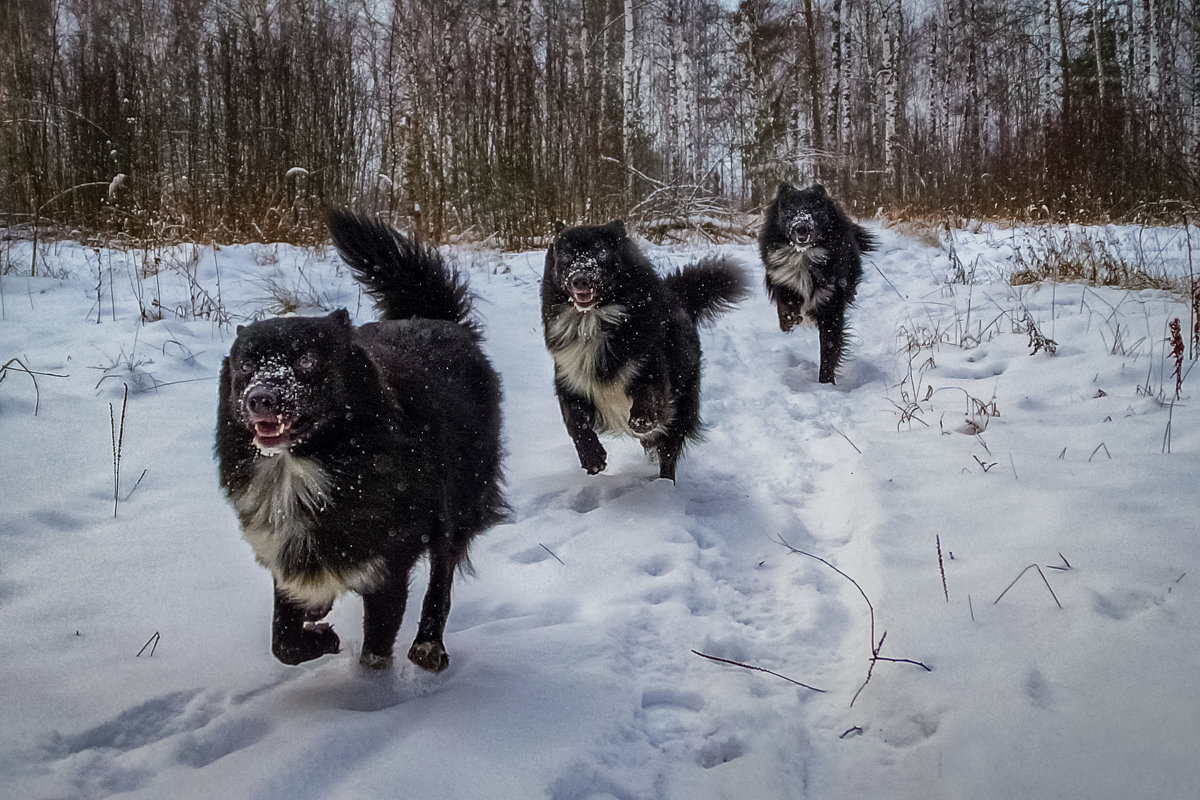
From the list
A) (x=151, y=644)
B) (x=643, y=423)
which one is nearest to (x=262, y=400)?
(x=151, y=644)

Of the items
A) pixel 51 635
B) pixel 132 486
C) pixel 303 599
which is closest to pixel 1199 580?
pixel 303 599

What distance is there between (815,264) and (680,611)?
4.54m

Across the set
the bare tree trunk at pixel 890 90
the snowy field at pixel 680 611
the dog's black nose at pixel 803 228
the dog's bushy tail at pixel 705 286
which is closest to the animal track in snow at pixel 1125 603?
the snowy field at pixel 680 611

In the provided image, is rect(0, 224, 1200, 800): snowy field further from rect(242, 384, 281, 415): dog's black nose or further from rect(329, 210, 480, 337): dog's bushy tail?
rect(329, 210, 480, 337): dog's bushy tail

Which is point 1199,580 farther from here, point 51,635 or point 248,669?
point 51,635

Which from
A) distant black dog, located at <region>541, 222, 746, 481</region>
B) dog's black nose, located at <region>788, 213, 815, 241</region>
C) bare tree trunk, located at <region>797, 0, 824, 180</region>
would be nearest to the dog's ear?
distant black dog, located at <region>541, 222, 746, 481</region>

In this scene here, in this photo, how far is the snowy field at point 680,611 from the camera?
1764 mm

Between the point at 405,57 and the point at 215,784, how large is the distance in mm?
10591

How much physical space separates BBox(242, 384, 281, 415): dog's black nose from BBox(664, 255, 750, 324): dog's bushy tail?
3284 millimetres

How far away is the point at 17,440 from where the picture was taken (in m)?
3.40

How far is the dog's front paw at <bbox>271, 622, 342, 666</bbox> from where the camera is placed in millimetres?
2195

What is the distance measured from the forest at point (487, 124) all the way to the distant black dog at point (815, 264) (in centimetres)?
254

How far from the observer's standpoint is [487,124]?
10.2 m

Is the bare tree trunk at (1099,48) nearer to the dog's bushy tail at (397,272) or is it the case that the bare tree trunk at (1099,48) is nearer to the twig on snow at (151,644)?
the dog's bushy tail at (397,272)
